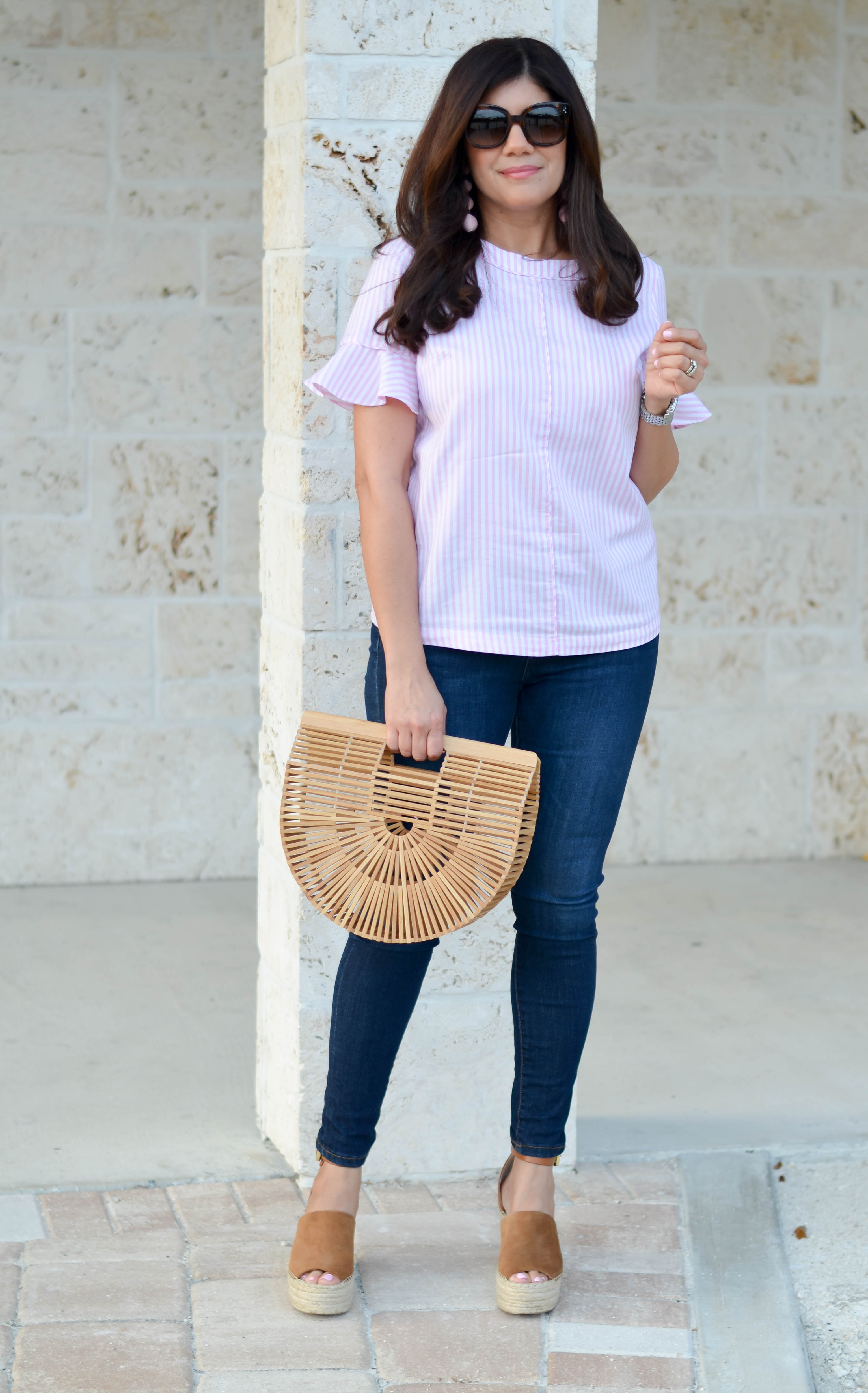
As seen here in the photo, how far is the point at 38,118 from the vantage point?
4.11m

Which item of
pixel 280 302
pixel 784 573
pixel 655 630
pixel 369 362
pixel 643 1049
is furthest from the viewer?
pixel 784 573

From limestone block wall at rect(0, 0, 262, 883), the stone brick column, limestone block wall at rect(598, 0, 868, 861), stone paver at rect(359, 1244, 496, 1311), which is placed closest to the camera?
stone paver at rect(359, 1244, 496, 1311)

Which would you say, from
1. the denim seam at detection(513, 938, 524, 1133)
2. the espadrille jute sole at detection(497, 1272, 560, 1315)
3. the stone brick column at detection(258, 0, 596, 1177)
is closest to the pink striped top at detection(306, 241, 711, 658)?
the stone brick column at detection(258, 0, 596, 1177)

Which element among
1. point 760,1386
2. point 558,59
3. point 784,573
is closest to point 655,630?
point 558,59

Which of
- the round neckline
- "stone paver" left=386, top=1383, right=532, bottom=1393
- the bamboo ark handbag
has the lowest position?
"stone paver" left=386, top=1383, right=532, bottom=1393

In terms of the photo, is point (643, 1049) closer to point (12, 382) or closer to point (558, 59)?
point (558, 59)

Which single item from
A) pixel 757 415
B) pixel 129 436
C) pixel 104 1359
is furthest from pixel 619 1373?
pixel 757 415

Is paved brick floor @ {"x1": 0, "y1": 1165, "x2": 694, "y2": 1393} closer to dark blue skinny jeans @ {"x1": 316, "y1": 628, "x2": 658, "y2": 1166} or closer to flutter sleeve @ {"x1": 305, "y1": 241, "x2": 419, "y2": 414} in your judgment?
dark blue skinny jeans @ {"x1": 316, "y1": 628, "x2": 658, "y2": 1166}

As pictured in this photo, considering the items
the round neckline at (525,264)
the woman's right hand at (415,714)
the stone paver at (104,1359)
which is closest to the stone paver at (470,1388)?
the stone paver at (104,1359)

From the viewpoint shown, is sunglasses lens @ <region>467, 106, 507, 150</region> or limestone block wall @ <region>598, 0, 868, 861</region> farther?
limestone block wall @ <region>598, 0, 868, 861</region>

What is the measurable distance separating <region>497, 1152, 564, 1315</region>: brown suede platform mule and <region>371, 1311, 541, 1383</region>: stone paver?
25 mm

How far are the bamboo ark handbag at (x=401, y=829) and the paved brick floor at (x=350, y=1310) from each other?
563mm

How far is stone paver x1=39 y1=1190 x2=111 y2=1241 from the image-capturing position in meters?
2.47

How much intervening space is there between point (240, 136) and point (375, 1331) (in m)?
3.09
